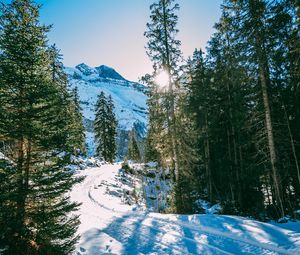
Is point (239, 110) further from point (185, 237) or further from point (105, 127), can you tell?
point (105, 127)

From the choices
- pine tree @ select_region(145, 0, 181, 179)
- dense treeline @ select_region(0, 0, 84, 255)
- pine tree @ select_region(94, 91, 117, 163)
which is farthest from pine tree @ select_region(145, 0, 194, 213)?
pine tree @ select_region(94, 91, 117, 163)

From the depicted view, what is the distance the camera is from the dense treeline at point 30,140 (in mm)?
8852

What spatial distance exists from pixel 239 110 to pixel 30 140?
1681cm

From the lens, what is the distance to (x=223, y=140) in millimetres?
26312

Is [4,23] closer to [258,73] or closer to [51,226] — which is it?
[51,226]

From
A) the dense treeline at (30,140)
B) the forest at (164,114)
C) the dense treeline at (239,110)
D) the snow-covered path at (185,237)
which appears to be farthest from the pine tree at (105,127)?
the dense treeline at (30,140)

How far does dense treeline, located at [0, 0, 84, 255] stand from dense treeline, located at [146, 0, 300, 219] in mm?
9226

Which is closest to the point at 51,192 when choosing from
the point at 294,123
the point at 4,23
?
the point at 4,23

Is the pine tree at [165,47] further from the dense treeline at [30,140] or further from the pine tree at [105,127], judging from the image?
the pine tree at [105,127]

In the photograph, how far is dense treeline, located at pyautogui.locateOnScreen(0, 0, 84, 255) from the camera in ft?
29.0

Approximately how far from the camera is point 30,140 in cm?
942

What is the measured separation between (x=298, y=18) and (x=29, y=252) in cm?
1334

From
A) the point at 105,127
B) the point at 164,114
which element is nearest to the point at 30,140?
the point at 164,114

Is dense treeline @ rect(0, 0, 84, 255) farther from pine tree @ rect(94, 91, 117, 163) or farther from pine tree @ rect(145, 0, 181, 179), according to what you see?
pine tree @ rect(94, 91, 117, 163)
